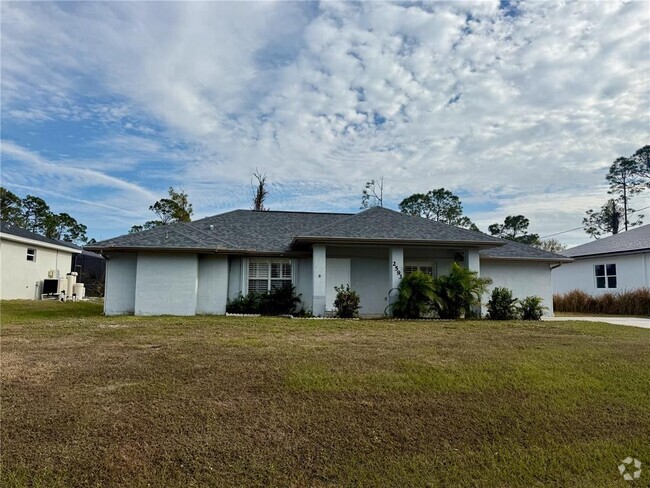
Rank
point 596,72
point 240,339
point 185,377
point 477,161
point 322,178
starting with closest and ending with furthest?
point 185,377 < point 240,339 < point 596,72 < point 477,161 < point 322,178

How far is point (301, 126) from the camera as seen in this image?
17281 mm

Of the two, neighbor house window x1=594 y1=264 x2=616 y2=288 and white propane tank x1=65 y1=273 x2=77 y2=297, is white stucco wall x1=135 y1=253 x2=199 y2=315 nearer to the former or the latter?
white propane tank x1=65 y1=273 x2=77 y2=297

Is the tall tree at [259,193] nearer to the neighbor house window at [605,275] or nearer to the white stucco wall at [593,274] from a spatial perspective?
the white stucco wall at [593,274]

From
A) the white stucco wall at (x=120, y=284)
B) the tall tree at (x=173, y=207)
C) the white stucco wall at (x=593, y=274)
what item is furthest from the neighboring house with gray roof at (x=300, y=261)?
the tall tree at (x=173, y=207)

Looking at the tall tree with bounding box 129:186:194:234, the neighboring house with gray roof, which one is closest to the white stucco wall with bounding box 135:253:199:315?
the neighboring house with gray roof

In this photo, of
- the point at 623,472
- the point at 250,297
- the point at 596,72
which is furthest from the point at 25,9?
the point at 596,72

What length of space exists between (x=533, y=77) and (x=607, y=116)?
14.4ft

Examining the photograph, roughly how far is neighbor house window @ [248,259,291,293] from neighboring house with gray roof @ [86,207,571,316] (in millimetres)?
38

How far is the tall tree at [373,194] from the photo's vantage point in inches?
1204

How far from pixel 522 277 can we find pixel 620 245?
10051mm

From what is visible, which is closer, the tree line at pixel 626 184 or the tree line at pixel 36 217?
the tree line at pixel 626 184

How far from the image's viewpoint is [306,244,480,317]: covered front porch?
48.7 ft

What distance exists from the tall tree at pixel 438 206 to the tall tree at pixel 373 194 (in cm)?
696

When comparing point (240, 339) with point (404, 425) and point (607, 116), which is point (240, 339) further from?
point (607, 116)
